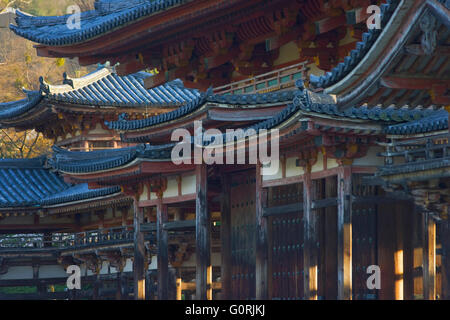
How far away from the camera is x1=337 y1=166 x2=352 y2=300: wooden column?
1969 cm

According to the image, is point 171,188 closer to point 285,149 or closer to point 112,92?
point 285,149

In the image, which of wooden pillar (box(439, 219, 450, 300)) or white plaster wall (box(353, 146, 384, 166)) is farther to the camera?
white plaster wall (box(353, 146, 384, 166))

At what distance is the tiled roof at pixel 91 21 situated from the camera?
2459 cm

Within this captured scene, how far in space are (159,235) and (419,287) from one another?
26.7 ft

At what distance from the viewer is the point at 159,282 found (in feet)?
86.5

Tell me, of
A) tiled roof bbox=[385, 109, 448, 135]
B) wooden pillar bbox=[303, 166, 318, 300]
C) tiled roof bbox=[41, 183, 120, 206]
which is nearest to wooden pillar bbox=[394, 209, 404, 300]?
wooden pillar bbox=[303, 166, 318, 300]

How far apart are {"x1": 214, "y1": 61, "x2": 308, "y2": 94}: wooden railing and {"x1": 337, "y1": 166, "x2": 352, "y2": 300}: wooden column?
3.67 m

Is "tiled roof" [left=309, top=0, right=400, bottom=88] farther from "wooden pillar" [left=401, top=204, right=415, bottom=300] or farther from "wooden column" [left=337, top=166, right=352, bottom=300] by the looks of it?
"wooden pillar" [left=401, top=204, right=415, bottom=300]

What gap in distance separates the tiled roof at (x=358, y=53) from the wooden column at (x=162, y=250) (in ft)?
40.6

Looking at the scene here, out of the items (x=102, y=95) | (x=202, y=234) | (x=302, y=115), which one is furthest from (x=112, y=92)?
(x=302, y=115)

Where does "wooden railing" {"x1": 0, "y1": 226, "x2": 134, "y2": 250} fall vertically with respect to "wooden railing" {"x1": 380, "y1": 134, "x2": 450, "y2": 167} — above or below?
below

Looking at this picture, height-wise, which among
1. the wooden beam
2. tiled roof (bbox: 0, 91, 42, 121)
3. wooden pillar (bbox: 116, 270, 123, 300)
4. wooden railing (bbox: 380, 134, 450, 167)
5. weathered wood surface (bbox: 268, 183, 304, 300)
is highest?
tiled roof (bbox: 0, 91, 42, 121)

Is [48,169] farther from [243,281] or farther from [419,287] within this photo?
[419,287]

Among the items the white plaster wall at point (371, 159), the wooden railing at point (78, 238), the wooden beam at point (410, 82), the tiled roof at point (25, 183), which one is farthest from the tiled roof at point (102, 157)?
the wooden beam at point (410, 82)
